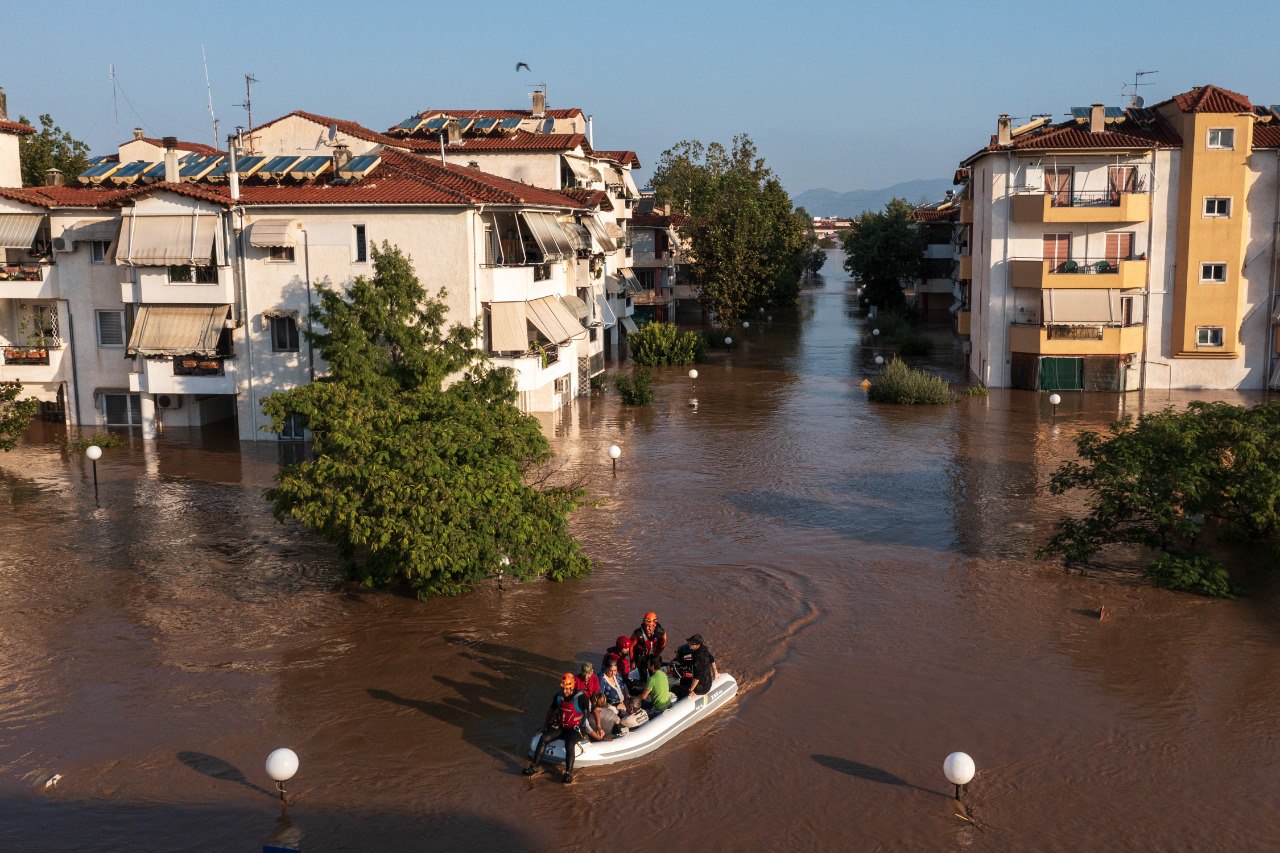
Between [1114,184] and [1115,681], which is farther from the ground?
[1114,184]

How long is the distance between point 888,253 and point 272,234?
60468 millimetres

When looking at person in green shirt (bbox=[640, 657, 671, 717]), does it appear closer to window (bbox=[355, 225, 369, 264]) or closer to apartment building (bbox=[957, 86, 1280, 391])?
window (bbox=[355, 225, 369, 264])

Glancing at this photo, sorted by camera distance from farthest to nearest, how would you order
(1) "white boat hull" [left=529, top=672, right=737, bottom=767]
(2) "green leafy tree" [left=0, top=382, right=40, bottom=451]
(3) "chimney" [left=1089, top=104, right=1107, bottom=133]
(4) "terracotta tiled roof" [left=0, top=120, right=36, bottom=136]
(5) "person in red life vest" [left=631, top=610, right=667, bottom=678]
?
(3) "chimney" [left=1089, top=104, right=1107, bottom=133]
(4) "terracotta tiled roof" [left=0, top=120, right=36, bottom=136]
(2) "green leafy tree" [left=0, top=382, right=40, bottom=451]
(5) "person in red life vest" [left=631, top=610, right=667, bottom=678]
(1) "white boat hull" [left=529, top=672, right=737, bottom=767]

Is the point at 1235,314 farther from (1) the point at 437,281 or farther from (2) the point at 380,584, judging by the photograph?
(2) the point at 380,584

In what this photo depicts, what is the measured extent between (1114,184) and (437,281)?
26808 mm

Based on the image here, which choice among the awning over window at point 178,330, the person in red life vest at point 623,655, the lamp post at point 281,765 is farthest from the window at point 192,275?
the lamp post at point 281,765

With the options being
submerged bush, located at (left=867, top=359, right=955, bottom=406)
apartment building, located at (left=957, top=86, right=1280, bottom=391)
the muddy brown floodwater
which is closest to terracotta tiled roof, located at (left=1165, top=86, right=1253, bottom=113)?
apartment building, located at (left=957, top=86, right=1280, bottom=391)

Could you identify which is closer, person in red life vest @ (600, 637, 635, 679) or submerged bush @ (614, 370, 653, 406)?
person in red life vest @ (600, 637, 635, 679)

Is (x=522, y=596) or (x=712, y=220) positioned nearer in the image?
(x=522, y=596)

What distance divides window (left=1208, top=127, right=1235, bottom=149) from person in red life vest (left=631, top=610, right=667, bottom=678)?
36.6 m

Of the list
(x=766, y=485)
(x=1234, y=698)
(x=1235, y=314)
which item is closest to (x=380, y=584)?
(x=766, y=485)

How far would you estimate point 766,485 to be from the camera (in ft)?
99.8

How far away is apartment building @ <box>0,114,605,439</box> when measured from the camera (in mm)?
34031

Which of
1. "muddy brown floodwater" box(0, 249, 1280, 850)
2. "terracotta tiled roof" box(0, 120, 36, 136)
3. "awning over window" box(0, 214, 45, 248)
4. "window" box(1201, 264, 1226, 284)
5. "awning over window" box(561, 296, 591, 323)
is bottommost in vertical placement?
"muddy brown floodwater" box(0, 249, 1280, 850)
